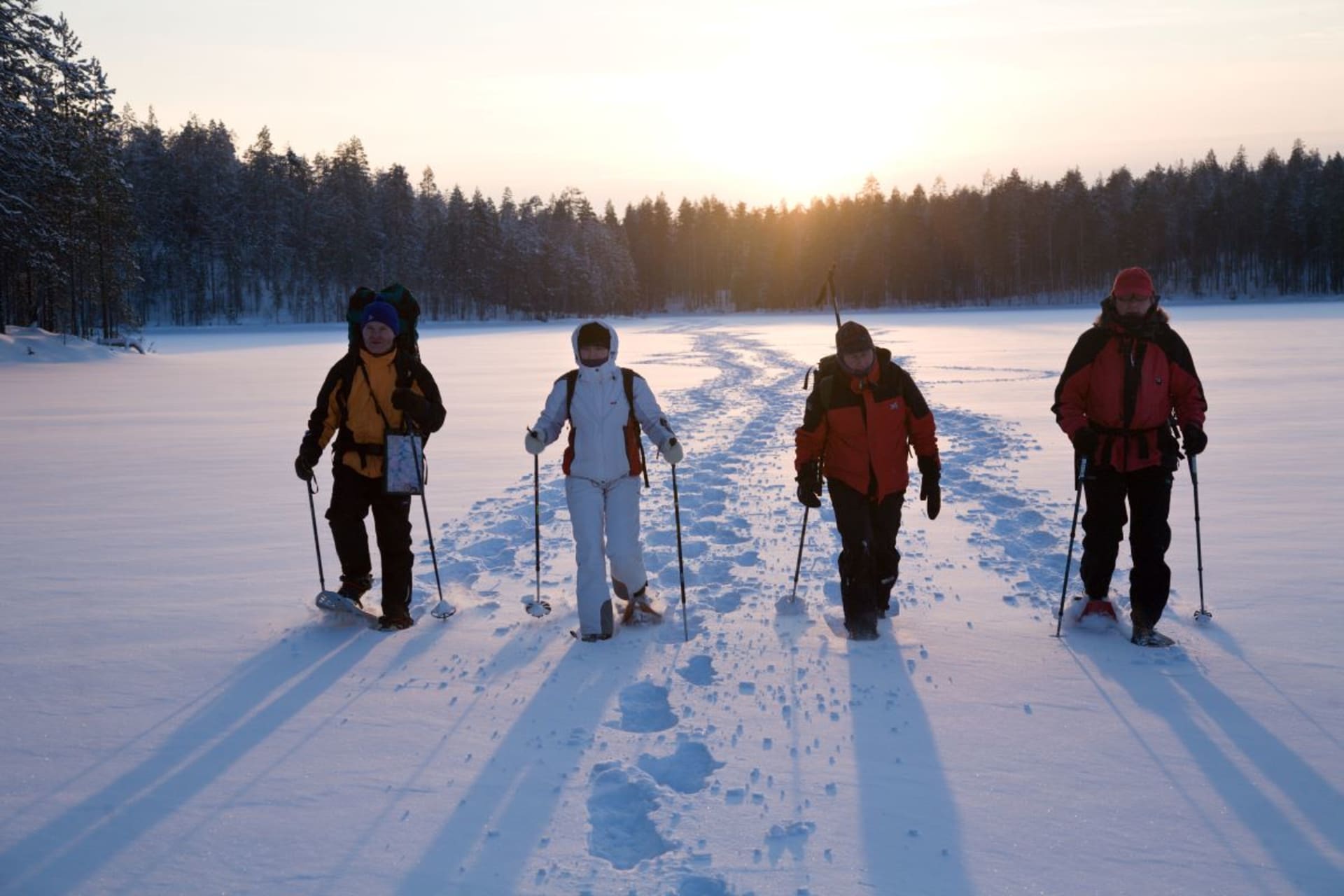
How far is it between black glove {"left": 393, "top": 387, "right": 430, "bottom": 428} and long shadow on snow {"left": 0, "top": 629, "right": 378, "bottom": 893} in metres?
1.35

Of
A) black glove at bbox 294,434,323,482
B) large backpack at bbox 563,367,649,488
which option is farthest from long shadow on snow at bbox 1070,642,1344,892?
black glove at bbox 294,434,323,482

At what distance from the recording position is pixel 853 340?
532 cm

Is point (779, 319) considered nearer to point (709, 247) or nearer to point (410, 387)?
point (709, 247)

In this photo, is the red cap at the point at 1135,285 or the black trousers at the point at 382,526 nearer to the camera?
the red cap at the point at 1135,285

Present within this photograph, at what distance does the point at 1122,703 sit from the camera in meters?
4.28

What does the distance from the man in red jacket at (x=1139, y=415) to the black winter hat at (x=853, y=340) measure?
3.70 ft

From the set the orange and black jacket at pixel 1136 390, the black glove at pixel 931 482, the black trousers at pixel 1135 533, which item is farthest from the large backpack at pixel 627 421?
the black trousers at pixel 1135 533

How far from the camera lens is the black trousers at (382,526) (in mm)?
5609

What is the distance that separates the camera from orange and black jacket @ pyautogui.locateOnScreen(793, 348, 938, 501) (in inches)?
213

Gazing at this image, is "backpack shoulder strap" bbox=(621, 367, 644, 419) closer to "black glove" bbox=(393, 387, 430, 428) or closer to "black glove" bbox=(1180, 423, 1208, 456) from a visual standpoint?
"black glove" bbox=(393, 387, 430, 428)

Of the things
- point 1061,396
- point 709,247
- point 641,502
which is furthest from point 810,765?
point 709,247

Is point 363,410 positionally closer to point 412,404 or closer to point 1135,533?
point 412,404

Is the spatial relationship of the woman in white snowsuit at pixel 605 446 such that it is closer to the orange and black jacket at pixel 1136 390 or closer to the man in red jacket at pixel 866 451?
the man in red jacket at pixel 866 451

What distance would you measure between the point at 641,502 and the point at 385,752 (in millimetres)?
5232
